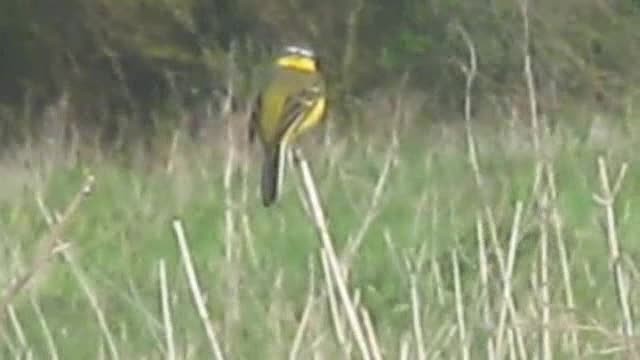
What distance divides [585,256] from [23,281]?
4.32 metres

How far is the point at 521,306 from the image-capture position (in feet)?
14.8

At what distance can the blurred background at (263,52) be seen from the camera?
15422 mm

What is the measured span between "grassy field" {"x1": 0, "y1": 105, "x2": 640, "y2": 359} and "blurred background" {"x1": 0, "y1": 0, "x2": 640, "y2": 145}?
1829mm

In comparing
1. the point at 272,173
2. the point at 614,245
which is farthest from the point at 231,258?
the point at 272,173

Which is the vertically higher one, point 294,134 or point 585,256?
point 294,134

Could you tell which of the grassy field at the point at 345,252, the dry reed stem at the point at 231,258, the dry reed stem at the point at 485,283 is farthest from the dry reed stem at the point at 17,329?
the dry reed stem at the point at 485,283

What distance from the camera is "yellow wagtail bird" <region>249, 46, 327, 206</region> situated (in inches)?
197

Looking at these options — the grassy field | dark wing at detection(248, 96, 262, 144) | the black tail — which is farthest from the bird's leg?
dark wing at detection(248, 96, 262, 144)

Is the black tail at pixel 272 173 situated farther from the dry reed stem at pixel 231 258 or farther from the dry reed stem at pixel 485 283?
the dry reed stem at pixel 485 283

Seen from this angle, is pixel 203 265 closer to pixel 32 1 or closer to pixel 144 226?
pixel 144 226

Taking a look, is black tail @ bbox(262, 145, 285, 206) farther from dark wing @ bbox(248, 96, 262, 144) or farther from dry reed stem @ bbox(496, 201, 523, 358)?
dry reed stem @ bbox(496, 201, 523, 358)

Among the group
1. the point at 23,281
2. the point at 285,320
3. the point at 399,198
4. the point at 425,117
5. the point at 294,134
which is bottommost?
the point at 425,117

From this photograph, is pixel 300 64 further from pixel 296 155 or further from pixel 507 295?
pixel 507 295

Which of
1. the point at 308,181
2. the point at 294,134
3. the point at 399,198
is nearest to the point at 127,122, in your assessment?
the point at 399,198
